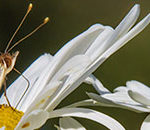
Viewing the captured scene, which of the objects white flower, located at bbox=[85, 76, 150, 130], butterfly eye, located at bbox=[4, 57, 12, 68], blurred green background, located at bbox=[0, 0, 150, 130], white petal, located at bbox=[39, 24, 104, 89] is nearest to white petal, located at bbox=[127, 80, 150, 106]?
white flower, located at bbox=[85, 76, 150, 130]

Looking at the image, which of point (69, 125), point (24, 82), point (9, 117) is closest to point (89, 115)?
point (69, 125)

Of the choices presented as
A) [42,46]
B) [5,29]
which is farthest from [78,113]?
[5,29]

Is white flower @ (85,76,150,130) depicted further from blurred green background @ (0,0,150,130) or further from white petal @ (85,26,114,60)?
blurred green background @ (0,0,150,130)

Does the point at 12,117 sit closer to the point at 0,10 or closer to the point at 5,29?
the point at 5,29

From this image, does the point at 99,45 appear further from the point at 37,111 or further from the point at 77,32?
the point at 77,32

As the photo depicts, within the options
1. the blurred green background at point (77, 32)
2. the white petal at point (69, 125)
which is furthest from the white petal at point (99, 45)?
the blurred green background at point (77, 32)

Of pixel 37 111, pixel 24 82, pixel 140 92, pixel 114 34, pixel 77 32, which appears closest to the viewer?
pixel 37 111
